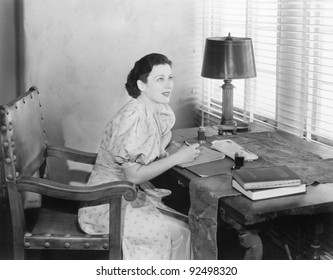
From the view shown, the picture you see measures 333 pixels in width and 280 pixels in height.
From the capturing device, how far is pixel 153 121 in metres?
2.39

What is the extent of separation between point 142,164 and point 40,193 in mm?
440

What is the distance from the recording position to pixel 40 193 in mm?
2166

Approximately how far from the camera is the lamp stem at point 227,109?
2928mm

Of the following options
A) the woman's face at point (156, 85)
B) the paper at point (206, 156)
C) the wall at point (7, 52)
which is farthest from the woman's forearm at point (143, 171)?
the wall at point (7, 52)

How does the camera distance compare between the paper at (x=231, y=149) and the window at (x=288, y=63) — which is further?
the window at (x=288, y=63)

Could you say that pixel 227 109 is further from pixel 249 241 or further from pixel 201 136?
pixel 249 241

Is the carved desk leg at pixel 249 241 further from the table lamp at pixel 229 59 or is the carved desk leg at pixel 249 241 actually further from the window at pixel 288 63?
the table lamp at pixel 229 59

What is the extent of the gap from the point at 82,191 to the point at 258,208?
2.29 feet

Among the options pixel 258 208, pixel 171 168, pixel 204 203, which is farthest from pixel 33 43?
pixel 258 208

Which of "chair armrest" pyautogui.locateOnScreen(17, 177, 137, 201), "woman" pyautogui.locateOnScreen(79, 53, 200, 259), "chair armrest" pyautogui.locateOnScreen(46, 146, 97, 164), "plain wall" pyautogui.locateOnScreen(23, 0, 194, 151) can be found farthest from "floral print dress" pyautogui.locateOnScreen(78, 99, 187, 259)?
"plain wall" pyautogui.locateOnScreen(23, 0, 194, 151)

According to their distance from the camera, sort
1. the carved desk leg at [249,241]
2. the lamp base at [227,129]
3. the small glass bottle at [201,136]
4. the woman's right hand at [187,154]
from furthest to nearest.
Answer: the lamp base at [227,129], the small glass bottle at [201,136], the woman's right hand at [187,154], the carved desk leg at [249,241]

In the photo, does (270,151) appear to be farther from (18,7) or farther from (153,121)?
(18,7)

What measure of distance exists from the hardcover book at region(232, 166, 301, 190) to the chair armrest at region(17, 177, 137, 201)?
1.40ft

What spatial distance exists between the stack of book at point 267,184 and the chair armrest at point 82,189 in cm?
43
